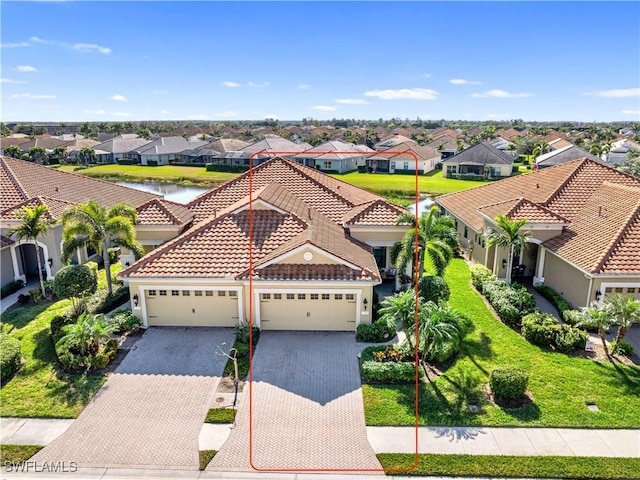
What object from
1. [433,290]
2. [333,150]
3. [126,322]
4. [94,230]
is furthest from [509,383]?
[333,150]

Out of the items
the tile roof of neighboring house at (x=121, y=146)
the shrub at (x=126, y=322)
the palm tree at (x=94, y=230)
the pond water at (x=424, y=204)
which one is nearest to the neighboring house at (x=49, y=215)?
the palm tree at (x=94, y=230)

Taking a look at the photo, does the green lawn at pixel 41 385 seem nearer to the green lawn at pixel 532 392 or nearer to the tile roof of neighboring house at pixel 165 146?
the green lawn at pixel 532 392

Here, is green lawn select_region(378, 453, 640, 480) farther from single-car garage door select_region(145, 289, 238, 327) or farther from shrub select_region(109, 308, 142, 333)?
shrub select_region(109, 308, 142, 333)

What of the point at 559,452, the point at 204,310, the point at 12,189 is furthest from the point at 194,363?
the point at 12,189

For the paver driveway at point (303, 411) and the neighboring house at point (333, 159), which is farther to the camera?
the neighboring house at point (333, 159)

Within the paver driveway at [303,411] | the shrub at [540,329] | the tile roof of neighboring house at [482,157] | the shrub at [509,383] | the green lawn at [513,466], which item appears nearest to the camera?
the green lawn at [513,466]

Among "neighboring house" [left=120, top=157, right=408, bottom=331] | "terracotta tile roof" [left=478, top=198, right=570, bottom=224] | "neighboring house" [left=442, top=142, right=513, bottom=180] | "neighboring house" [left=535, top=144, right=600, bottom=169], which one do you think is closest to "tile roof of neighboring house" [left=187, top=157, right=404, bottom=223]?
"neighboring house" [left=120, top=157, right=408, bottom=331]

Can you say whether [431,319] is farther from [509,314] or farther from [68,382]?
[68,382]
